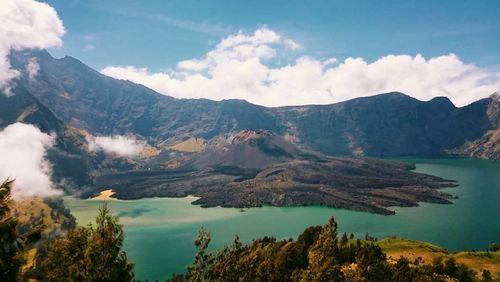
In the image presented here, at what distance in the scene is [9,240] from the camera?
2330 centimetres

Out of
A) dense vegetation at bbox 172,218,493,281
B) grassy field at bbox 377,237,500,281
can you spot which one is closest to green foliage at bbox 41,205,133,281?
→ dense vegetation at bbox 172,218,493,281

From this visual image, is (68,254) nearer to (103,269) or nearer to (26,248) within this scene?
(103,269)

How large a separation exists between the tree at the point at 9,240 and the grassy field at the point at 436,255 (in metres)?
144

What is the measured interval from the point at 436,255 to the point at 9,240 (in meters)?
175

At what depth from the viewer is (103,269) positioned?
3628 cm

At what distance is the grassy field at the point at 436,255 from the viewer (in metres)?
158

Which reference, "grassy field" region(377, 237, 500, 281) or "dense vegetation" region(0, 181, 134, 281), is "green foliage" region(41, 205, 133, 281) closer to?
"dense vegetation" region(0, 181, 134, 281)

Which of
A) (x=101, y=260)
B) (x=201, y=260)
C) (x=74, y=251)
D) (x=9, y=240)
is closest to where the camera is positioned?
(x=9, y=240)

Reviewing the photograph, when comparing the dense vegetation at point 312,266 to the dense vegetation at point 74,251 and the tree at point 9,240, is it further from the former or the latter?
the tree at point 9,240

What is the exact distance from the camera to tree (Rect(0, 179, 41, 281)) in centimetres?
2306

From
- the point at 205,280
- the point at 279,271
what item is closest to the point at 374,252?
the point at 279,271

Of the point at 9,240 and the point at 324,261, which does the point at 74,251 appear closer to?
the point at 9,240

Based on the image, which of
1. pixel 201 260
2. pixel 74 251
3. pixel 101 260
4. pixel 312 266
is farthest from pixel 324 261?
pixel 74 251

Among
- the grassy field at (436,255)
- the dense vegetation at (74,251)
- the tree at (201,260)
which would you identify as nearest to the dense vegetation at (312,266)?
the tree at (201,260)
